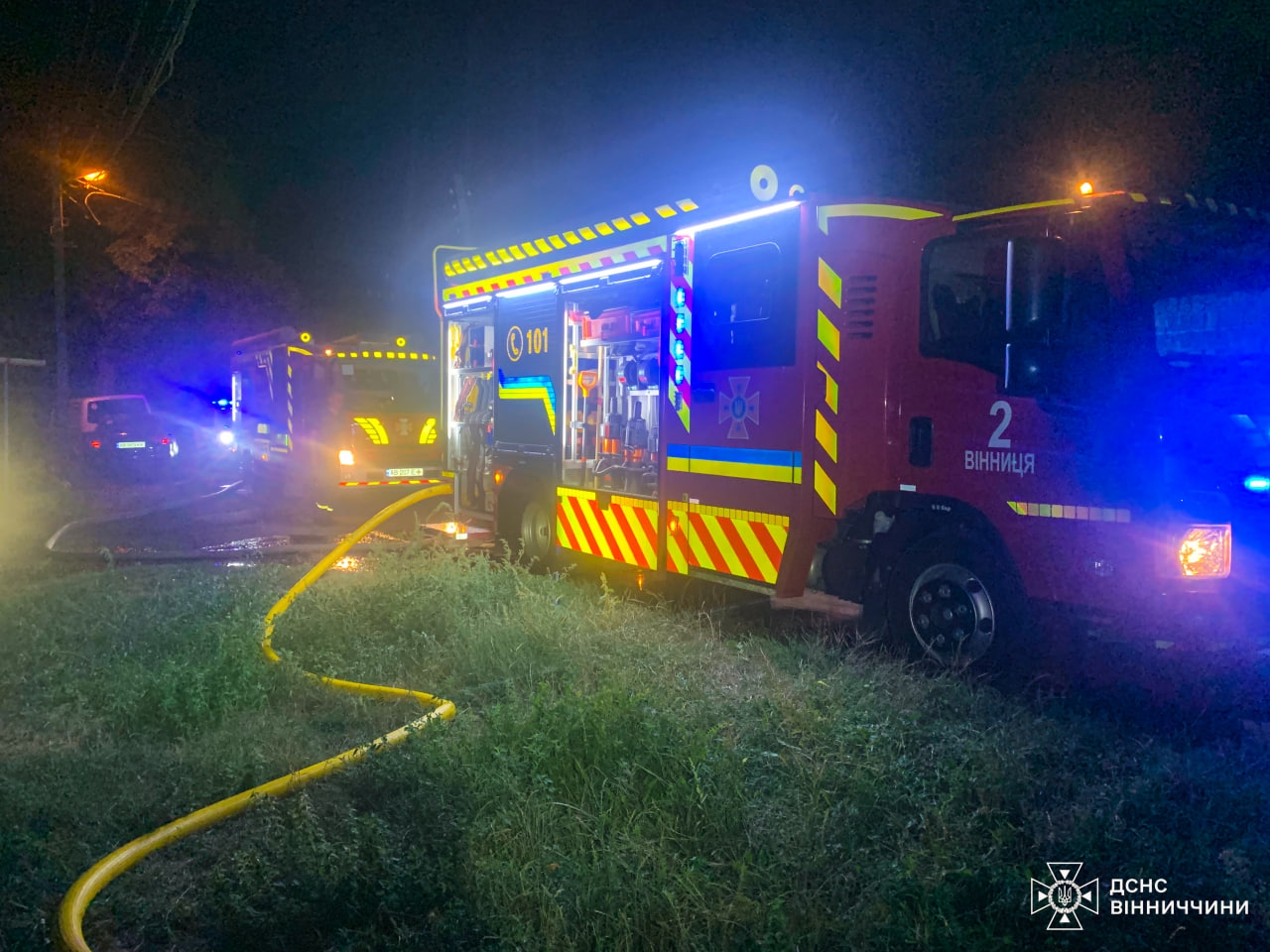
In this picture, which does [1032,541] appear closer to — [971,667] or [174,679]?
[971,667]

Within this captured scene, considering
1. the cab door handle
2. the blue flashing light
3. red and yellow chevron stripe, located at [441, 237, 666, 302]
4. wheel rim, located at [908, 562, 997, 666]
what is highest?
red and yellow chevron stripe, located at [441, 237, 666, 302]

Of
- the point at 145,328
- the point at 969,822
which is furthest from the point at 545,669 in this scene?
the point at 145,328

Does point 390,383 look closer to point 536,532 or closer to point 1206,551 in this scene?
point 536,532

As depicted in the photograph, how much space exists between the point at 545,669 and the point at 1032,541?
257cm

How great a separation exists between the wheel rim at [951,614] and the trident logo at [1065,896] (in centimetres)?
243

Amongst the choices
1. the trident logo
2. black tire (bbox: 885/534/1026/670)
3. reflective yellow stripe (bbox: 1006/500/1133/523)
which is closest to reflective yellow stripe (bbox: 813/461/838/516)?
black tire (bbox: 885/534/1026/670)

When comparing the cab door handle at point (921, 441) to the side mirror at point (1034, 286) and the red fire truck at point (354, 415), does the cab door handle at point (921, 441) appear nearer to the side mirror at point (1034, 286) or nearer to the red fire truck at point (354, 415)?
the side mirror at point (1034, 286)

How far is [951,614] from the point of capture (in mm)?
6141

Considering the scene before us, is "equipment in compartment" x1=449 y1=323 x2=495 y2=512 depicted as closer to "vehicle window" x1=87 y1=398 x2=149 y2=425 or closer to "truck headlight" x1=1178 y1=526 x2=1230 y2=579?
"truck headlight" x1=1178 y1=526 x2=1230 y2=579

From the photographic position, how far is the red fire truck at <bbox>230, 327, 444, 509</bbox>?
15.6 m

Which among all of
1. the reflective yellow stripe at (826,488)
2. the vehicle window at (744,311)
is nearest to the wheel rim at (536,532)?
the vehicle window at (744,311)

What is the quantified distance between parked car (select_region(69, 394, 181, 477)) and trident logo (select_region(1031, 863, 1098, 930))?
76.7 ft

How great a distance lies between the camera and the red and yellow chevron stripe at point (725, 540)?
7.00 metres

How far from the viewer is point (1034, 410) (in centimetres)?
571
